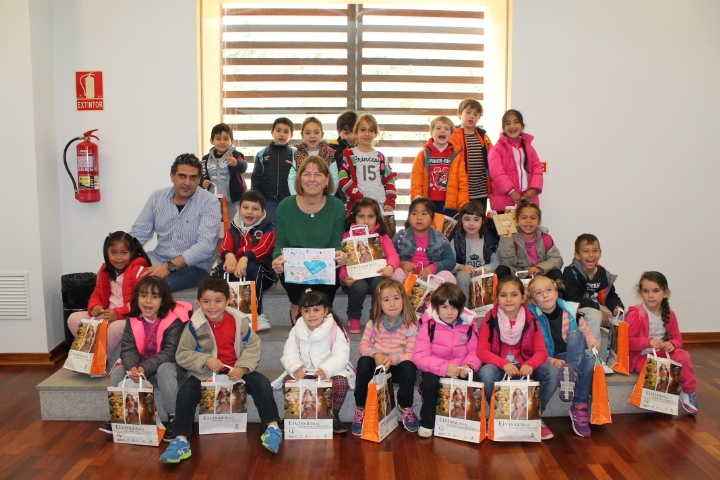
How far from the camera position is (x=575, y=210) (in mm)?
5535

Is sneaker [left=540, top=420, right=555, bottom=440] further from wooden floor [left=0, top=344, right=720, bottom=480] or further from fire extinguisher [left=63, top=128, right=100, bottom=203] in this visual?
fire extinguisher [left=63, top=128, right=100, bottom=203]

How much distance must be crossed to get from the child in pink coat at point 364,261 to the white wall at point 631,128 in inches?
71.7

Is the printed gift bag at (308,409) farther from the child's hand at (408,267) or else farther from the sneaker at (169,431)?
the child's hand at (408,267)

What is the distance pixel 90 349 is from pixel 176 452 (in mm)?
1005

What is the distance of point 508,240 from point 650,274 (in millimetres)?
949

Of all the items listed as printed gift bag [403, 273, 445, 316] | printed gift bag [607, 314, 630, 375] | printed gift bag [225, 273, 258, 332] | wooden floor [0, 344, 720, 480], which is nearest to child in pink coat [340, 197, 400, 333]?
printed gift bag [403, 273, 445, 316]

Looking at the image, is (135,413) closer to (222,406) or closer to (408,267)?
(222,406)

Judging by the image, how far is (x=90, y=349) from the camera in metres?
3.88

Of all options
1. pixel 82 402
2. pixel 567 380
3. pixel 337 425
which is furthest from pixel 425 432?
pixel 82 402

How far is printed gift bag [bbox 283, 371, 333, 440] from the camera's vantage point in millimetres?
3465

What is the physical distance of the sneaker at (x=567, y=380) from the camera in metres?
3.71

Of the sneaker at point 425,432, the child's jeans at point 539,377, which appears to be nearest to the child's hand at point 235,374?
the sneaker at point 425,432

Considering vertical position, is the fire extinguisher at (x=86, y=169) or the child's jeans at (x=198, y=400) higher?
the fire extinguisher at (x=86, y=169)

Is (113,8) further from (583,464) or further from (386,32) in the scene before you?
(583,464)
